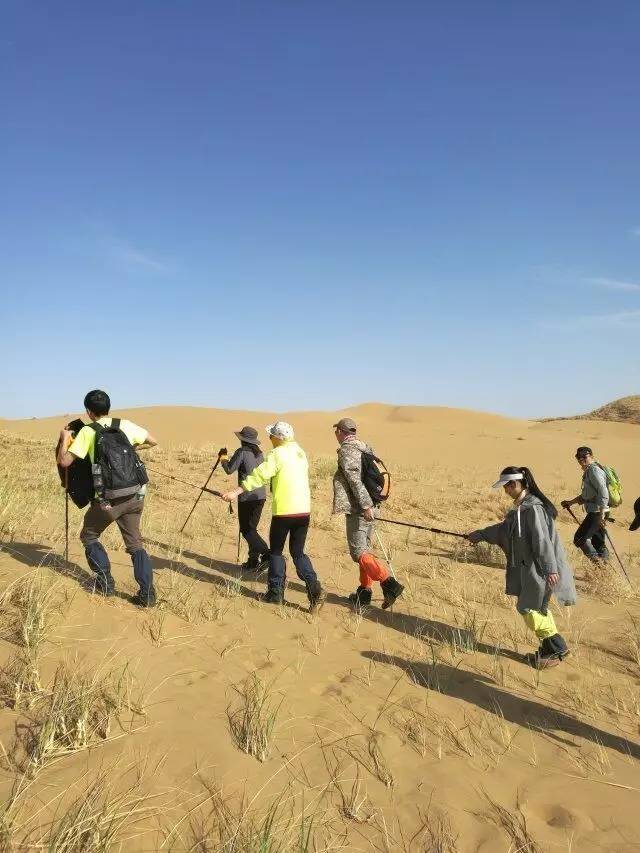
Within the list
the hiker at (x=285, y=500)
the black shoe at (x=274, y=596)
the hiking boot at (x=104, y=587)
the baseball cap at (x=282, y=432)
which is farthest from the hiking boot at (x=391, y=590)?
the hiking boot at (x=104, y=587)

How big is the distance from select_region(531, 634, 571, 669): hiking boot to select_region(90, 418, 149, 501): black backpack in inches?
151

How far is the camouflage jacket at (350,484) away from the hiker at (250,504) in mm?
1527

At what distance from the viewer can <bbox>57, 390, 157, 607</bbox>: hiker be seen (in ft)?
17.2

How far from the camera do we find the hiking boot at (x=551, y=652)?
483 cm

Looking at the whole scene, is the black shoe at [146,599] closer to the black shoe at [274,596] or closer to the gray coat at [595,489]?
the black shoe at [274,596]

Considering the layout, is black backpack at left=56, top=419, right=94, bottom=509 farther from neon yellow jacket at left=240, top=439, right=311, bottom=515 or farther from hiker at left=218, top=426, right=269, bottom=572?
hiker at left=218, top=426, right=269, bottom=572

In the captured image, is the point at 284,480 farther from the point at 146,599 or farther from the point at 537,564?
the point at 537,564

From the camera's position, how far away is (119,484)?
525cm

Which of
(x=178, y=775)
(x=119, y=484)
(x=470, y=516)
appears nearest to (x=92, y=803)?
(x=178, y=775)

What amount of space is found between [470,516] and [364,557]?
8889 millimetres

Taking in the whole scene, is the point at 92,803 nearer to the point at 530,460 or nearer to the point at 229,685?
the point at 229,685

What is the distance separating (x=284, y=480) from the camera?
593cm

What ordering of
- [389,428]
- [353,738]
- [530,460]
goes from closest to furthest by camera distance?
1. [353,738]
2. [530,460]
3. [389,428]

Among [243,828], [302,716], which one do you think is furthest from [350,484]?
[243,828]
